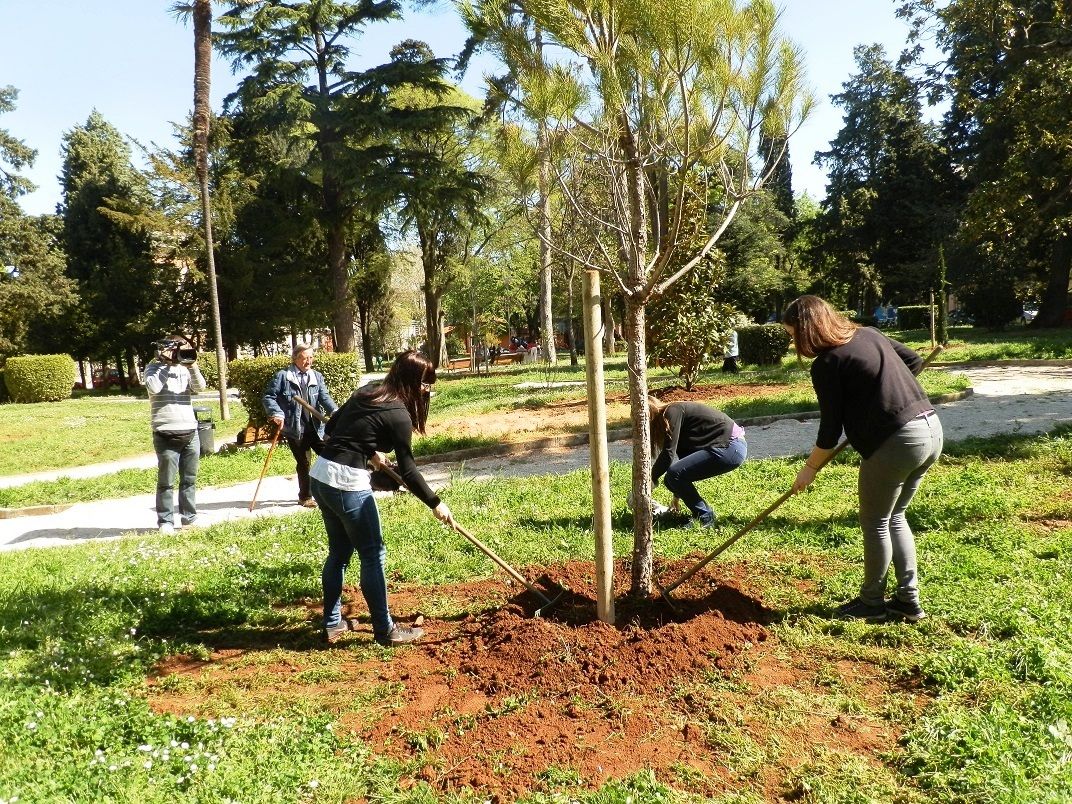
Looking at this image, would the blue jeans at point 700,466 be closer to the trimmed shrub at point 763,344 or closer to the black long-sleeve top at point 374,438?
the black long-sleeve top at point 374,438

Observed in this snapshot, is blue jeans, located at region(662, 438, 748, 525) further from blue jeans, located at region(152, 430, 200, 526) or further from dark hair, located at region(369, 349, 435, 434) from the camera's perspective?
blue jeans, located at region(152, 430, 200, 526)

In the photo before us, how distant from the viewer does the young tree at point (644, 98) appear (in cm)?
346

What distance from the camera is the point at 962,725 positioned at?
280 cm

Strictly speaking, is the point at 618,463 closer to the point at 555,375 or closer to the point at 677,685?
the point at 677,685

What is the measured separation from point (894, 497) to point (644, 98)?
2.41m

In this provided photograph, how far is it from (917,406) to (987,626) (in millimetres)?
1166

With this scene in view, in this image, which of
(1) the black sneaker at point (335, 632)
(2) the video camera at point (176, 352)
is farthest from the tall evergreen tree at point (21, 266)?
(1) the black sneaker at point (335, 632)

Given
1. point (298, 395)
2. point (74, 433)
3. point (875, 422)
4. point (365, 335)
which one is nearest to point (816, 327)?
point (875, 422)

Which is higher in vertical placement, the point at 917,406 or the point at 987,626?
the point at 917,406

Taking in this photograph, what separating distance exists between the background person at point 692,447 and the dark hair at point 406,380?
2.06 meters

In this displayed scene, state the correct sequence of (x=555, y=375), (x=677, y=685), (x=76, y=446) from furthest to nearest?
(x=555, y=375), (x=76, y=446), (x=677, y=685)

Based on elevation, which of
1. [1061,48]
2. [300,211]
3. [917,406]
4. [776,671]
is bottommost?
[776,671]

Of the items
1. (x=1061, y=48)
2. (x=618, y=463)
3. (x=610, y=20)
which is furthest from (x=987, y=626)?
(x=1061, y=48)

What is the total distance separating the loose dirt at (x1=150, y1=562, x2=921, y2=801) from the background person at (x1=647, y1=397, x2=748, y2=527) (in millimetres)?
1091
